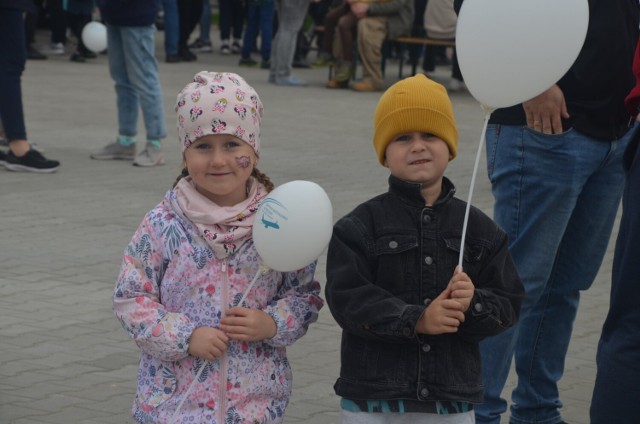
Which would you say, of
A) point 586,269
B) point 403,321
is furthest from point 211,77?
point 586,269

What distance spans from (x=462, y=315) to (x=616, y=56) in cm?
129

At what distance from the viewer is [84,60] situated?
723 inches

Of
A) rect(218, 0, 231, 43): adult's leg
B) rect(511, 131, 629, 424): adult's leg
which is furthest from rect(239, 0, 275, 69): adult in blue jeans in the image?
rect(511, 131, 629, 424): adult's leg

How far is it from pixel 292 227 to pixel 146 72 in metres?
6.67

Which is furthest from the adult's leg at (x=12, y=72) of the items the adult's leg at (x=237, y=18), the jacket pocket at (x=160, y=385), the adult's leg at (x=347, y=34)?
the adult's leg at (x=237, y=18)

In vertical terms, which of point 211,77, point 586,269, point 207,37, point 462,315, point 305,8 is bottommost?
point 207,37

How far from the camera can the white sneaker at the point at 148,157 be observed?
10008mm

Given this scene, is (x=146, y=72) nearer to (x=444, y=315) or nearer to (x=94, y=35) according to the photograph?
(x=444, y=315)

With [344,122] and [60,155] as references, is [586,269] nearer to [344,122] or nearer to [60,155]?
[60,155]

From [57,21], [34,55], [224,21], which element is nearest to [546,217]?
[34,55]

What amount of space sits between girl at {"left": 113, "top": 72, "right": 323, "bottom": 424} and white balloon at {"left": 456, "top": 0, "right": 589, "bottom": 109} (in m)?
0.64

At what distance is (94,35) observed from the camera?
16547mm

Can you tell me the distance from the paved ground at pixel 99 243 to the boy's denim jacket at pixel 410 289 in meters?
1.43

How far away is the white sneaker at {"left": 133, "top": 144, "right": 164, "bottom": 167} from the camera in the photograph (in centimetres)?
1001
